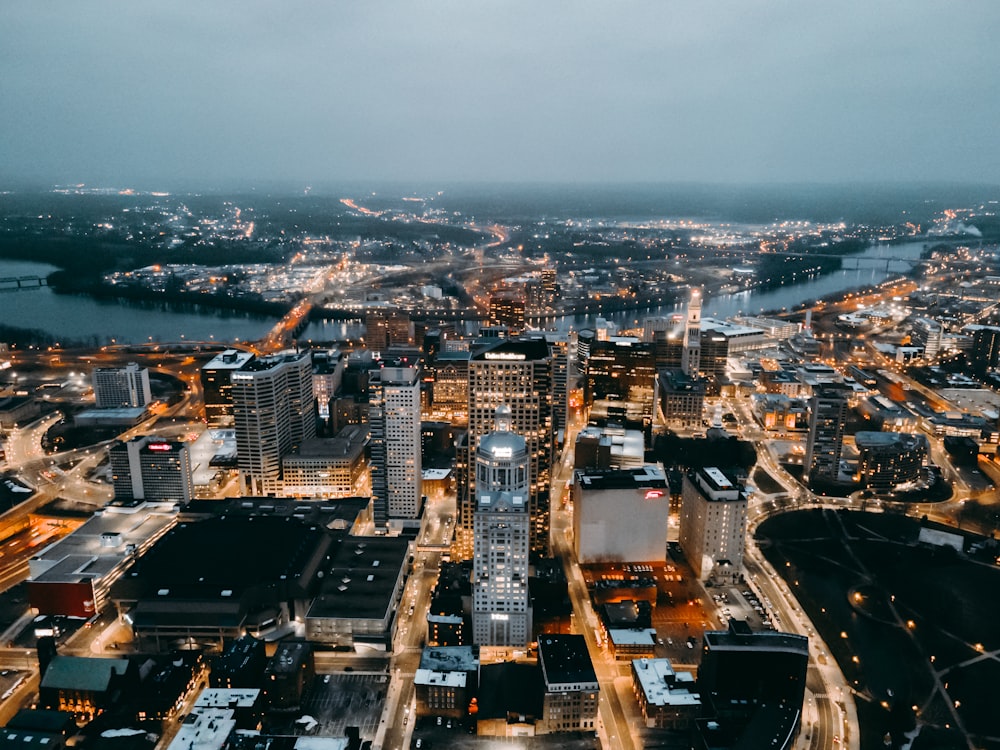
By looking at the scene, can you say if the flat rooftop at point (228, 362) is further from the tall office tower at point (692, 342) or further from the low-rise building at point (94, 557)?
the tall office tower at point (692, 342)

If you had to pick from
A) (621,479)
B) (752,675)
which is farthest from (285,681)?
(621,479)

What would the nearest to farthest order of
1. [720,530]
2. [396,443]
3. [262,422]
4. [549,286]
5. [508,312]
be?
[720,530] → [396,443] → [262,422] → [508,312] → [549,286]

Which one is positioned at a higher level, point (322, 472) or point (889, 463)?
point (889, 463)

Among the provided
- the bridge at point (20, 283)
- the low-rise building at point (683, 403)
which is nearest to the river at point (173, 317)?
the bridge at point (20, 283)

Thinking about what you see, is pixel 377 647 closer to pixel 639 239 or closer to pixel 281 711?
pixel 281 711

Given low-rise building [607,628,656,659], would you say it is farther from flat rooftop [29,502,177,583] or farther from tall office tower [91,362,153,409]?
tall office tower [91,362,153,409]

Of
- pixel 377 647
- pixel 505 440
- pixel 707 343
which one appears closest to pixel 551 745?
pixel 377 647

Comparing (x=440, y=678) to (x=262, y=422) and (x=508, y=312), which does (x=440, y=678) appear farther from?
(x=508, y=312)
